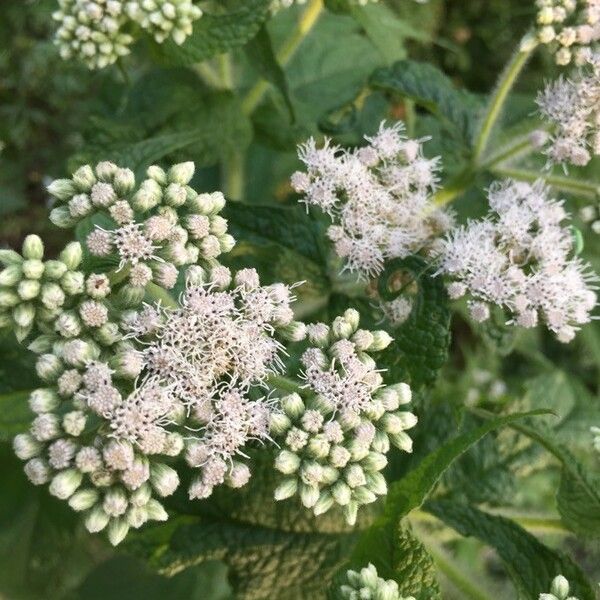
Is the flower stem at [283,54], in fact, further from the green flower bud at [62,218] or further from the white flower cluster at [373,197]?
the green flower bud at [62,218]

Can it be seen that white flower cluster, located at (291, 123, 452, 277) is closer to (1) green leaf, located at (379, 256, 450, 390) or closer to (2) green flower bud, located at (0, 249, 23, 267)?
(1) green leaf, located at (379, 256, 450, 390)

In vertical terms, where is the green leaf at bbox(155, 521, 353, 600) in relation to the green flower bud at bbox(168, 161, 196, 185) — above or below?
below

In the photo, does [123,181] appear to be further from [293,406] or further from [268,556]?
[268,556]

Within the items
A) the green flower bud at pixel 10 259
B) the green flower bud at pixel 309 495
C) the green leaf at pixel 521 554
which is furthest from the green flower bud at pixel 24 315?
the green leaf at pixel 521 554

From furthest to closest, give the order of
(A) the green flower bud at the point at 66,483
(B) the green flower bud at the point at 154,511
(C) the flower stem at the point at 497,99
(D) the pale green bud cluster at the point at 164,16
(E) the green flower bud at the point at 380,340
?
(C) the flower stem at the point at 497,99 → (D) the pale green bud cluster at the point at 164,16 → (E) the green flower bud at the point at 380,340 → (B) the green flower bud at the point at 154,511 → (A) the green flower bud at the point at 66,483

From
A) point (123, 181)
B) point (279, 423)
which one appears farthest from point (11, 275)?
point (279, 423)

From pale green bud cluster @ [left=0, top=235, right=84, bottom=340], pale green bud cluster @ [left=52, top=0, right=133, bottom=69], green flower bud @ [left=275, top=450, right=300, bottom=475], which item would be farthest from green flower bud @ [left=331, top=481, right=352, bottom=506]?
pale green bud cluster @ [left=52, top=0, right=133, bottom=69]
